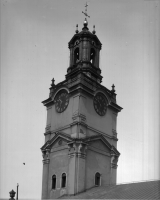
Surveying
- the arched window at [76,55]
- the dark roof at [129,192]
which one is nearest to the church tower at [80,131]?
the arched window at [76,55]

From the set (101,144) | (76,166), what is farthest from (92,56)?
(76,166)

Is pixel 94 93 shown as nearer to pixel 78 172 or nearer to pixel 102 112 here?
pixel 102 112

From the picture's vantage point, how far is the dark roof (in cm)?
2292

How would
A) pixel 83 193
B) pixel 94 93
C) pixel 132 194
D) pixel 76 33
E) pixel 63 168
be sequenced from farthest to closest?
pixel 76 33
pixel 94 93
pixel 63 168
pixel 83 193
pixel 132 194

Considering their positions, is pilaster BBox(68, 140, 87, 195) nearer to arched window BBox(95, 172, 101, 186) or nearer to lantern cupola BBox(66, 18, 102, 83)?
arched window BBox(95, 172, 101, 186)

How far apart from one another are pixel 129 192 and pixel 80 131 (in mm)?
8358

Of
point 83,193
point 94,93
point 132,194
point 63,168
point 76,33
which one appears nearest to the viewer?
point 132,194

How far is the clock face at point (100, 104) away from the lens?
33562 mm

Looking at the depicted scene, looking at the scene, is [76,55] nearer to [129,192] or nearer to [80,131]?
[80,131]

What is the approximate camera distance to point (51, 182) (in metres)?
31.8

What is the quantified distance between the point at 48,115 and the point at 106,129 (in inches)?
227

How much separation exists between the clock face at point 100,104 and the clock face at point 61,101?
2638mm

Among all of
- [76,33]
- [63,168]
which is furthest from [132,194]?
[76,33]

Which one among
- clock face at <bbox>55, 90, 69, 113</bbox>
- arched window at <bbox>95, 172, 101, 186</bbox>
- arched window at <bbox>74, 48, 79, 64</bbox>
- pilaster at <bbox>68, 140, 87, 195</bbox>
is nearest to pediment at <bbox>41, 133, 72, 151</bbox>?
pilaster at <bbox>68, 140, 87, 195</bbox>
